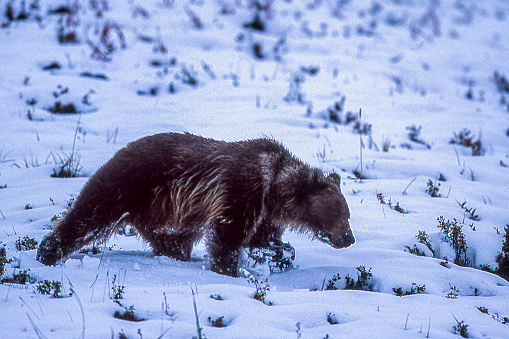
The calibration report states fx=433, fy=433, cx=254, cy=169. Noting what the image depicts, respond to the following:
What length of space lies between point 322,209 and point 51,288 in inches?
102

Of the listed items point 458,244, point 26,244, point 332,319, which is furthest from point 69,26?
point 332,319

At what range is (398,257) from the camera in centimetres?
452

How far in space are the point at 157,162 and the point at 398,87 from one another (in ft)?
33.7

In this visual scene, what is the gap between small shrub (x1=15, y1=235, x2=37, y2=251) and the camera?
421cm

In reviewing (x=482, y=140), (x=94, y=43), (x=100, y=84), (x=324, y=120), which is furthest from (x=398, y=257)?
(x=94, y=43)

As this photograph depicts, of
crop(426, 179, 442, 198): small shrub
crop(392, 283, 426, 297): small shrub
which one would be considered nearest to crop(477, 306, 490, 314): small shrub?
crop(392, 283, 426, 297): small shrub

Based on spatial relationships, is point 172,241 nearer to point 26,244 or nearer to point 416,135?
point 26,244

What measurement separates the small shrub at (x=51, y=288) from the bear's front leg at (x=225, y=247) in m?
1.46

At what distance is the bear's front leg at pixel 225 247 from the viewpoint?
4.15m

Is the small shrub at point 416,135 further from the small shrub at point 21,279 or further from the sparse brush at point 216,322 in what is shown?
the small shrub at point 21,279

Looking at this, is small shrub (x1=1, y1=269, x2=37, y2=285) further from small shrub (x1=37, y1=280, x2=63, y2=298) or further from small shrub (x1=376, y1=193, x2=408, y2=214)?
small shrub (x1=376, y1=193, x2=408, y2=214)

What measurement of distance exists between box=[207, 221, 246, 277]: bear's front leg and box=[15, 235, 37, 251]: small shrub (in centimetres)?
175

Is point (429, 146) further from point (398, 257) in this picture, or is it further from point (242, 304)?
point (242, 304)

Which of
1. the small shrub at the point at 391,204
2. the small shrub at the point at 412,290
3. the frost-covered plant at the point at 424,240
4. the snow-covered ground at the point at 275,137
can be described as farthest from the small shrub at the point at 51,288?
the small shrub at the point at 391,204
